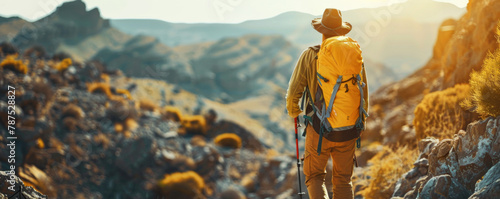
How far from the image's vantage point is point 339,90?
13.8ft

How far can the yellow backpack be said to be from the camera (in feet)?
13.5

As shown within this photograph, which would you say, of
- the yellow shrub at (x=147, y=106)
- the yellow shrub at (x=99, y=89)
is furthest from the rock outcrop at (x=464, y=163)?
the yellow shrub at (x=147, y=106)

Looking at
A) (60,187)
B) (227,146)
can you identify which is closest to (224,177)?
(227,146)

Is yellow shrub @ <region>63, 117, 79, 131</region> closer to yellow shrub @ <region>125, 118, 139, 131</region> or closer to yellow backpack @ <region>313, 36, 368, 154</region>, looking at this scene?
yellow shrub @ <region>125, 118, 139, 131</region>

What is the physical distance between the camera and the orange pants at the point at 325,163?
455cm

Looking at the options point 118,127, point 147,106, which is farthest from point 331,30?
point 147,106

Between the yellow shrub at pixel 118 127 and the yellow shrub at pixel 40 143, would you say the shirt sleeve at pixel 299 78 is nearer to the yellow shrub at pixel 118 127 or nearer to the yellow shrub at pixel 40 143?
the yellow shrub at pixel 40 143

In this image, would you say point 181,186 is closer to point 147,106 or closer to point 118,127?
point 118,127

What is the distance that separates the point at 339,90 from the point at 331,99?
13 centimetres

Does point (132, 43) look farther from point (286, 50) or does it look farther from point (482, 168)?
point (482, 168)

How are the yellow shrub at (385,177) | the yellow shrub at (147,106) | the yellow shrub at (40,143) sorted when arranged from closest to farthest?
the yellow shrub at (385,177), the yellow shrub at (40,143), the yellow shrub at (147,106)

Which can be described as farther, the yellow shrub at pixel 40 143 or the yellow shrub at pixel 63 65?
the yellow shrub at pixel 63 65

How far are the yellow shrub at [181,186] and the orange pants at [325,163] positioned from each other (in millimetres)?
14384

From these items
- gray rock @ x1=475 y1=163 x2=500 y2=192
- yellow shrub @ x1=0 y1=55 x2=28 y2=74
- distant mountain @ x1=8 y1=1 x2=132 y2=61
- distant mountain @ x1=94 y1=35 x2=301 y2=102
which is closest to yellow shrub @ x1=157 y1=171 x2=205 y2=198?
yellow shrub @ x1=0 y1=55 x2=28 y2=74
